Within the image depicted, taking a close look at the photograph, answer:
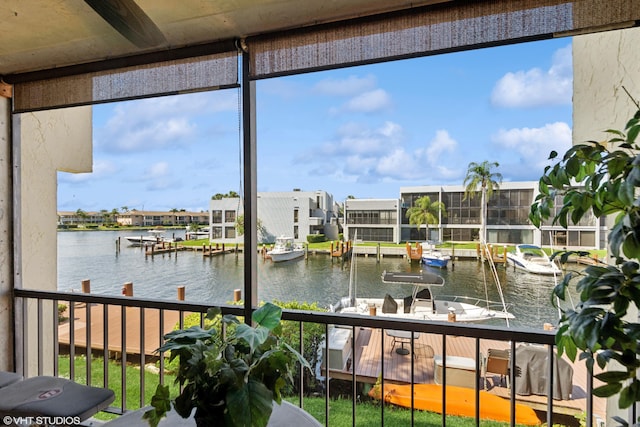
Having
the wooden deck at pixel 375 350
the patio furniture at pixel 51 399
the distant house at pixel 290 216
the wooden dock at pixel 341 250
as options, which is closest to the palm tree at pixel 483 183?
the wooden dock at pixel 341 250

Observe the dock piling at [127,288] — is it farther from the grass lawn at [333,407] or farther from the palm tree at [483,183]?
the palm tree at [483,183]

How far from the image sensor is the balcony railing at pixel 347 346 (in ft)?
4.78

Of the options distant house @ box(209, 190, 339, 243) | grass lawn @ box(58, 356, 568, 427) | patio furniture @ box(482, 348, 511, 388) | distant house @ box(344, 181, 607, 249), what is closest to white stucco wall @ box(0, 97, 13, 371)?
grass lawn @ box(58, 356, 568, 427)

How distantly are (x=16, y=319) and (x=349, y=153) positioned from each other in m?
4.57

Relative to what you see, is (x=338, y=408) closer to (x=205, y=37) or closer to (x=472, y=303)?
(x=472, y=303)

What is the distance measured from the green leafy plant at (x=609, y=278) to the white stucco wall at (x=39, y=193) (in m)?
3.16

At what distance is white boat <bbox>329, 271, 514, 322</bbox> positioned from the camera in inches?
112

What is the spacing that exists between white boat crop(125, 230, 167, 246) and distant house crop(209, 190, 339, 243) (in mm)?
493

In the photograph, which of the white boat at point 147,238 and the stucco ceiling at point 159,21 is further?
the white boat at point 147,238

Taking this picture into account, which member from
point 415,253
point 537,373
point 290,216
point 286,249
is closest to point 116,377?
point 286,249

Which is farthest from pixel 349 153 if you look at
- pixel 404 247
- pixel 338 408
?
pixel 338 408

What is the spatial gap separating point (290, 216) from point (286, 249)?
0.37m

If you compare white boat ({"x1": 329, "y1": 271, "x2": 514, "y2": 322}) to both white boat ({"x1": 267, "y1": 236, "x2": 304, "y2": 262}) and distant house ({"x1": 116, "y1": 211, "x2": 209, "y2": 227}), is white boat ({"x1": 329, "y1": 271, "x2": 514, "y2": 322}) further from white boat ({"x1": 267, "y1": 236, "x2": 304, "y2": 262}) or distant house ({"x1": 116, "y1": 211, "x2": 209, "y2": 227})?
distant house ({"x1": 116, "y1": 211, "x2": 209, "y2": 227})

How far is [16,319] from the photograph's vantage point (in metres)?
2.30
